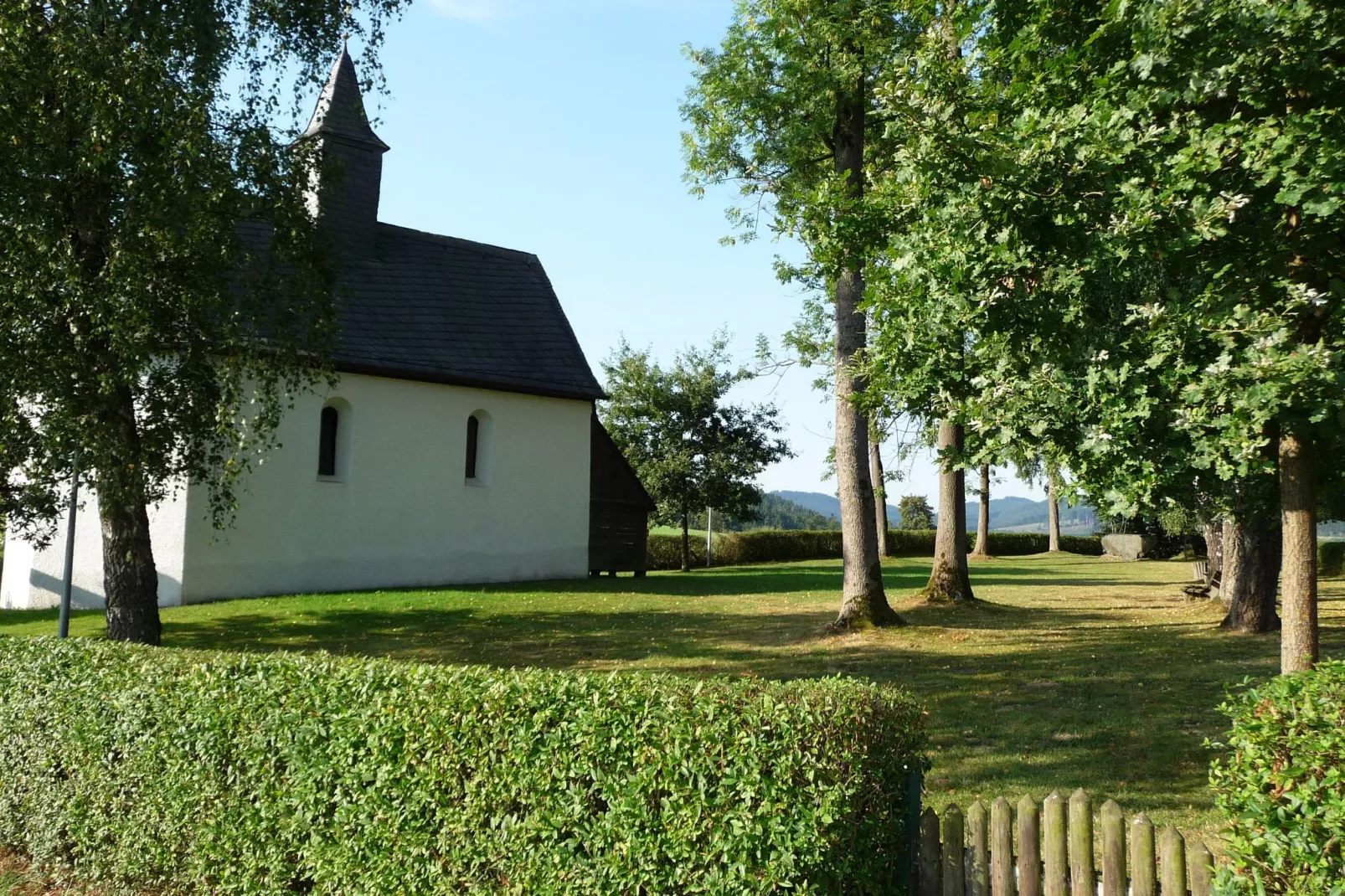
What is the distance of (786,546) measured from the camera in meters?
43.2

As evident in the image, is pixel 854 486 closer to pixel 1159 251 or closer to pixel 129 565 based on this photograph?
pixel 1159 251

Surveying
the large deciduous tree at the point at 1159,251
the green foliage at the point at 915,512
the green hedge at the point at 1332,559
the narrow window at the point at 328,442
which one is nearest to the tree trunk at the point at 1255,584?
the large deciduous tree at the point at 1159,251

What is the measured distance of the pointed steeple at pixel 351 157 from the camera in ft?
81.1

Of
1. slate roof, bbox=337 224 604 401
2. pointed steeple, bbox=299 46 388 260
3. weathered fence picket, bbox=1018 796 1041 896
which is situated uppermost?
pointed steeple, bbox=299 46 388 260

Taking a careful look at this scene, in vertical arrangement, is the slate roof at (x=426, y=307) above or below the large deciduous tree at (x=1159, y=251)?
above

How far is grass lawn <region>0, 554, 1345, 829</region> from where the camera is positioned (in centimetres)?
814

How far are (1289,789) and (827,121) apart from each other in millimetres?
13550

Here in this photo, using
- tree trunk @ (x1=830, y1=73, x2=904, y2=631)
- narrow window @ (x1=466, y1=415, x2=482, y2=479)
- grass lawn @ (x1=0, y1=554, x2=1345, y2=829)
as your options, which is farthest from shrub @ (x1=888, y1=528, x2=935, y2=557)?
tree trunk @ (x1=830, y1=73, x2=904, y2=631)

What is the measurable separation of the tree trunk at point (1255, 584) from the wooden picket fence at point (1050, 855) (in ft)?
37.3

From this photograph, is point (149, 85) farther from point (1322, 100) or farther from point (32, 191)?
point (1322, 100)

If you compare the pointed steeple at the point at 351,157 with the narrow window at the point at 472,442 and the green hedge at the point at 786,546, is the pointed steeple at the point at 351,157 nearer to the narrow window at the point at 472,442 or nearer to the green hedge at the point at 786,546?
the narrow window at the point at 472,442

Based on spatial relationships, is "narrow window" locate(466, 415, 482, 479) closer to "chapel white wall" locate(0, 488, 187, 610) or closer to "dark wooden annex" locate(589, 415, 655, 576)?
"dark wooden annex" locate(589, 415, 655, 576)

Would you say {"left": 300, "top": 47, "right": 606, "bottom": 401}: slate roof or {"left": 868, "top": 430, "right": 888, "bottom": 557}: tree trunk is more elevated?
{"left": 300, "top": 47, "right": 606, "bottom": 401}: slate roof

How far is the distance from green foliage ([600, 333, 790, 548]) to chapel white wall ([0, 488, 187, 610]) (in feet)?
61.3
